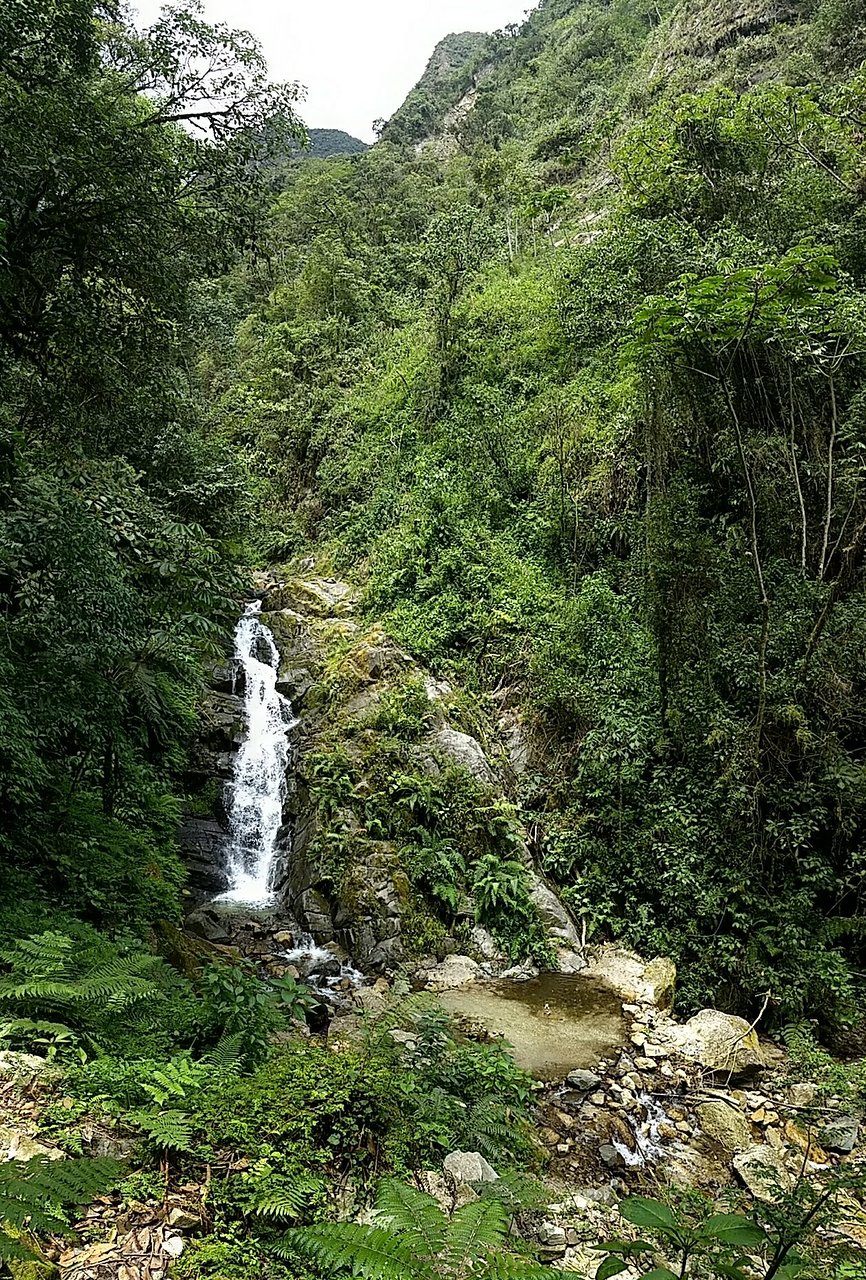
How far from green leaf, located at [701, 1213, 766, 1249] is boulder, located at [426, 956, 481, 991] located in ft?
20.3

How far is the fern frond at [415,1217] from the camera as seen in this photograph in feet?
6.37


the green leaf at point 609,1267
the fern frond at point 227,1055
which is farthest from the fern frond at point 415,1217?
the fern frond at point 227,1055

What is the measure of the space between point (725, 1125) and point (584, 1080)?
1.15 metres

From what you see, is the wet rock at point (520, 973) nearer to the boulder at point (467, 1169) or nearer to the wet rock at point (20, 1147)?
the boulder at point (467, 1169)

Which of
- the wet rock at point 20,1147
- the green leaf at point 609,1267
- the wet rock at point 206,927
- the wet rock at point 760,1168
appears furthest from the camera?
the wet rock at point 206,927

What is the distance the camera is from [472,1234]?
2051mm

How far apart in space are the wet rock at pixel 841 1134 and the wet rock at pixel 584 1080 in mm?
1718

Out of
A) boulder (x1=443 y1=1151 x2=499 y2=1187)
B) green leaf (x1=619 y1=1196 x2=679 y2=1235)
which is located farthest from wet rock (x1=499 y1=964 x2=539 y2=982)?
green leaf (x1=619 y1=1196 x2=679 y2=1235)

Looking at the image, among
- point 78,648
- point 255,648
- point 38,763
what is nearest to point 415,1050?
point 38,763

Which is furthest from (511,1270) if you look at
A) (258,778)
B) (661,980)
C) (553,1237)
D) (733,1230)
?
(258,778)

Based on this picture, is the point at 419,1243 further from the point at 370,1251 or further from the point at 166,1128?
the point at 166,1128

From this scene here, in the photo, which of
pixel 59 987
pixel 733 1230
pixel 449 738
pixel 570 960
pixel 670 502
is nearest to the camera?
pixel 733 1230

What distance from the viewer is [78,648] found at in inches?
189

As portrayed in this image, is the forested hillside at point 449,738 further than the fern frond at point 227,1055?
No
